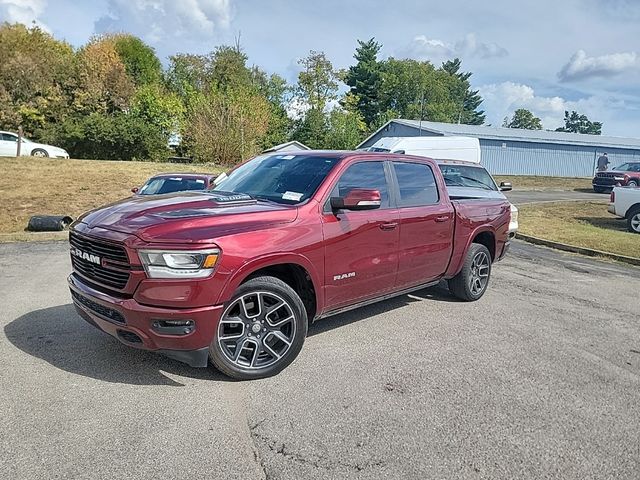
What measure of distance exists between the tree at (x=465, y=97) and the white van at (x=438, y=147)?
214 ft

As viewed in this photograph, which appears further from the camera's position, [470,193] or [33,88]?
[33,88]

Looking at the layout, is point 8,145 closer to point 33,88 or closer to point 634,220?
point 33,88

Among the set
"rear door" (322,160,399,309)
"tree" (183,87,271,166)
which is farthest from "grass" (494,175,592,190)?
"rear door" (322,160,399,309)

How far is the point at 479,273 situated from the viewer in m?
6.42

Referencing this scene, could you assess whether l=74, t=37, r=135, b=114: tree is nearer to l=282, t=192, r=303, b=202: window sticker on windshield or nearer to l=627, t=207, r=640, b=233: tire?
l=627, t=207, r=640, b=233: tire

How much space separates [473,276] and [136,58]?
2176 inches

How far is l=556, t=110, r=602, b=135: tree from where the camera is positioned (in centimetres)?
12409

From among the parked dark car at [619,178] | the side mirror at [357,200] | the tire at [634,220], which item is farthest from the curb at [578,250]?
the parked dark car at [619,178]

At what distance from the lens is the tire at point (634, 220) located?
44.9ft

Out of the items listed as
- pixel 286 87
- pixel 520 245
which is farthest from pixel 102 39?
pixel 520 245

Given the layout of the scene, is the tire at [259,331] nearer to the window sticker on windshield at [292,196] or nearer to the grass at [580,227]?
the window sticker on windshield at [292,196]

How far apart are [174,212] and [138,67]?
55472mm

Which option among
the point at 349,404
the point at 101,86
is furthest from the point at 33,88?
the point at 349,404

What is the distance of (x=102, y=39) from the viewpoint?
51562 mm
